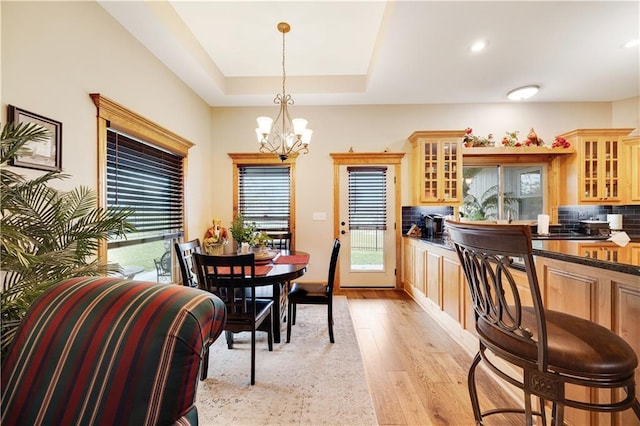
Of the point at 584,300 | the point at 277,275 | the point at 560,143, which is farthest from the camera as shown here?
the point at 560,143

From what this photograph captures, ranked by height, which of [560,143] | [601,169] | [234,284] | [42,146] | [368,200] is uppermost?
[560,143]

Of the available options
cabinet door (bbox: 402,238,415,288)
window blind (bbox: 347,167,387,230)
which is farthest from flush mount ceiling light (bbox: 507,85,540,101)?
cabinet door (bbox: 402,238,415,288)

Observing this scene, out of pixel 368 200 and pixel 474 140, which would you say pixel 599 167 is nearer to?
pixel 474 140

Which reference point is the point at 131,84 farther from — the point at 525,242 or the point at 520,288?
the point at 520,288

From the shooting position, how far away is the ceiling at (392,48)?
2338 millimetres

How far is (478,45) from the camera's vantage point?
2723 millimetres

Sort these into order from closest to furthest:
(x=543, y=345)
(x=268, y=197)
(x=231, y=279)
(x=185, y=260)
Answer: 1. (x=543, y=345)
2. (x=231, y=279)
3. (x=185, y=260)
4. (x=268, y=197)

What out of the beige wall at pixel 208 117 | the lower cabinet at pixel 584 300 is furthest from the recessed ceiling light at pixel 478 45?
the lower cabinet at pixel 584 300

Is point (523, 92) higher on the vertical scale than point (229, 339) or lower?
higher

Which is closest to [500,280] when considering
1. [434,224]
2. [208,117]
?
[434,224]

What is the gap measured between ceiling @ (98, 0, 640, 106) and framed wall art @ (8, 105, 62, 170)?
117 cm

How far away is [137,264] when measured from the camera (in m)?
2.59

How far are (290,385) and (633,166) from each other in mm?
5076

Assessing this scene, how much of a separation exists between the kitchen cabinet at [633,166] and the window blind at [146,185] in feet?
19.3
